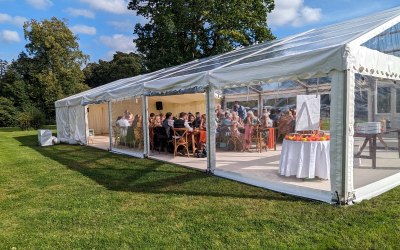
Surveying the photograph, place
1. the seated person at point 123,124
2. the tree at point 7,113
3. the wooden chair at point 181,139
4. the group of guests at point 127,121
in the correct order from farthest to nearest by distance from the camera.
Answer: the tree at point 7,113 → the seated person at point 123,124 → the group of guests at point 127,121 → the wooden chair at point 181,139

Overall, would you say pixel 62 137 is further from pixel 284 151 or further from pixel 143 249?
pixel 143 249

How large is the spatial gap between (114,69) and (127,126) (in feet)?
103

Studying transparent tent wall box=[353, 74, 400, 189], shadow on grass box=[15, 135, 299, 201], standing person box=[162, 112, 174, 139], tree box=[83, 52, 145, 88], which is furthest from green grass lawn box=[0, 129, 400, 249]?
tree box=[83, 52, 145, 88]

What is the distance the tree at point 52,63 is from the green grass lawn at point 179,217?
26.8 m

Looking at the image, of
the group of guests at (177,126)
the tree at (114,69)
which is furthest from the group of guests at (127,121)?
the tree at (114,69)

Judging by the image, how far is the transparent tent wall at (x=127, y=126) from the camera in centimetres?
1028

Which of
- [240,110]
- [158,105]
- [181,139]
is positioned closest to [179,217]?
[181,139]

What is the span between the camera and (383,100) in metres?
5.36

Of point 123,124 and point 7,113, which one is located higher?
point 7,113

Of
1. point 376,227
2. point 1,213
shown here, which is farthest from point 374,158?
point 1,213

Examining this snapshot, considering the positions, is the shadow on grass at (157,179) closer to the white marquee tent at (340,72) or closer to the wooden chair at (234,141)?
the white marquee tent at (340,72)

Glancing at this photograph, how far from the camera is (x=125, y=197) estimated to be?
4.98 m

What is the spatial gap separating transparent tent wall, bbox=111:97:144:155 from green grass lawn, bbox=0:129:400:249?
4096mm

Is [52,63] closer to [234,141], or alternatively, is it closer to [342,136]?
[234,141]
